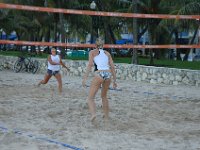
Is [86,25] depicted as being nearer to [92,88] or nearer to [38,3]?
[38,3]

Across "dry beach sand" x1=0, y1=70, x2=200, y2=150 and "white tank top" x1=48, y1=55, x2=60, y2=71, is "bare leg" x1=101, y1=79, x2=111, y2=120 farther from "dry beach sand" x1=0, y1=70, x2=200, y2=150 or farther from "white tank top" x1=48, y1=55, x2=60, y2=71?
"white tank top" x1=48, y1=55, x2=60, y2=71

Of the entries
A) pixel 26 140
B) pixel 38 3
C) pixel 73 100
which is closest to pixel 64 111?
pixel 73 100

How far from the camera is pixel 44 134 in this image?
6773mm

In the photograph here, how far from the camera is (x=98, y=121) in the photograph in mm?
7859

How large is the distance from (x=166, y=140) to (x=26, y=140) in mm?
2044

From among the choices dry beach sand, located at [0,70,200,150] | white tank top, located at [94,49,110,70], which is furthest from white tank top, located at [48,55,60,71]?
white tank top, located at [94,49,110,70]

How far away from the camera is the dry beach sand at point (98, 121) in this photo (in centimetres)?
624

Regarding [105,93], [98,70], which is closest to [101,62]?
[98,70]

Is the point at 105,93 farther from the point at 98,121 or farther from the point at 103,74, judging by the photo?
the point at 98,121

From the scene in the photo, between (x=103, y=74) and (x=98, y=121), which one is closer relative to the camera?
(x=103, y=74)

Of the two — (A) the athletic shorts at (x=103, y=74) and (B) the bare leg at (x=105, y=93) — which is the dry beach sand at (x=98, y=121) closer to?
(B) the bare leg at (x=105, y=93)

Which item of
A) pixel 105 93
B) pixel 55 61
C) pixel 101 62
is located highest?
pixel 101 62

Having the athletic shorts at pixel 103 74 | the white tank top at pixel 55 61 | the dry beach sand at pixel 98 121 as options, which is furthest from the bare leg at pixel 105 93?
the white tank top at pixel 55 61

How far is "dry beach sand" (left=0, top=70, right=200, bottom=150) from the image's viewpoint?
20.5 ft
